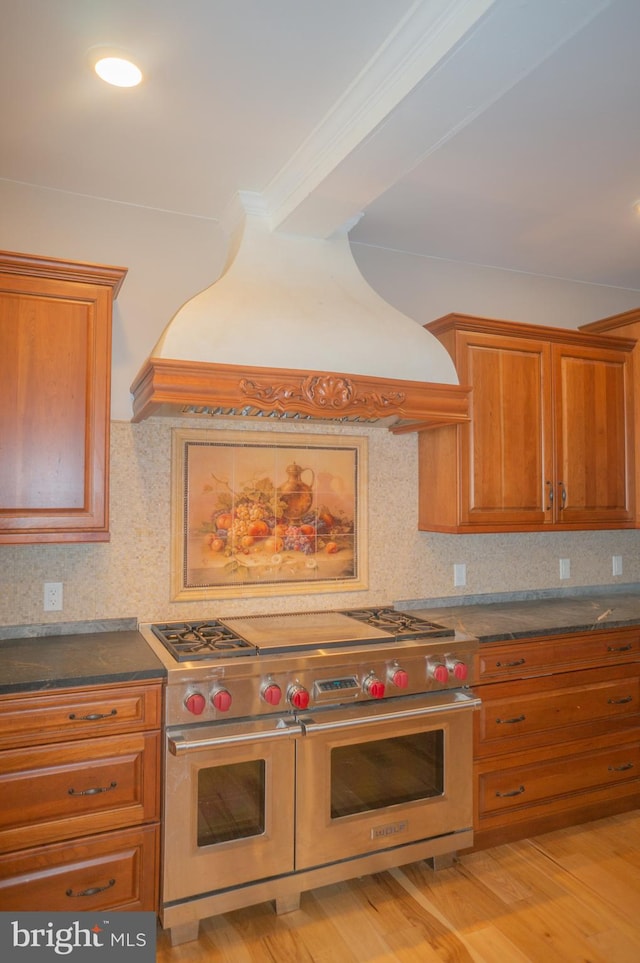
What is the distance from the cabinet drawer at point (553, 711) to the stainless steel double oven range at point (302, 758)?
5.9 inches

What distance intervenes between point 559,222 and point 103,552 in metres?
2.47

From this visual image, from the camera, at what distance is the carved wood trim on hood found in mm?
2182

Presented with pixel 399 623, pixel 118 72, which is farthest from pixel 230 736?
pixel 118 72

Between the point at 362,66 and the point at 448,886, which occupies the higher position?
the point at 362,66

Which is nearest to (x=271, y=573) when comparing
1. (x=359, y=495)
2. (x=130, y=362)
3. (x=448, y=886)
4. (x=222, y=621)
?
(x=222, y=621)

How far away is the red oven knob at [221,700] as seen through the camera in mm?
2100

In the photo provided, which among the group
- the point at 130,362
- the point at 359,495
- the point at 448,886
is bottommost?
Answer: the point at 448,886

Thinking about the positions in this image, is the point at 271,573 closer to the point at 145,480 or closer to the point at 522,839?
the point at 145,480

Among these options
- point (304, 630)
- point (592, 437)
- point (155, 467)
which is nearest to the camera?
point (304, 630)

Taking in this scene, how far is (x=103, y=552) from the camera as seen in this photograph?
2.60 meters

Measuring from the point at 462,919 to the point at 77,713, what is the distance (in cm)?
150

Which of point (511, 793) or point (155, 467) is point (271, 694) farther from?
point (511, 793)

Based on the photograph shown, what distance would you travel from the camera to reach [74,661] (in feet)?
7.04

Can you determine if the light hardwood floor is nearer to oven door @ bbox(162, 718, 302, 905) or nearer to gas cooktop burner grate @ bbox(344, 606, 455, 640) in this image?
oven door @ bbox(162, 718, 302, 905)
